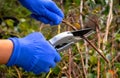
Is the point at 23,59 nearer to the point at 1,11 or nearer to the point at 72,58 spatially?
the point at 72,58

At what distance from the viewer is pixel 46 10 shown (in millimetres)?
1844

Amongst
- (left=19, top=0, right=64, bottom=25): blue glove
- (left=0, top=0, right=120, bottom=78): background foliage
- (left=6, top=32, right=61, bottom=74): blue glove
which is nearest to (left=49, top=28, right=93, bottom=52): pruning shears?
(left=6, top=32, right=61, bottom=74): blue glove

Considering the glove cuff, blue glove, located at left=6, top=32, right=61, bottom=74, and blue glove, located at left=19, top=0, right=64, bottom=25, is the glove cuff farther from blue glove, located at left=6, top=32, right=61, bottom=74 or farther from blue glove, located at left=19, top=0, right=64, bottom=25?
blue glove, located at left=19, top=0, right=64, bottom=25

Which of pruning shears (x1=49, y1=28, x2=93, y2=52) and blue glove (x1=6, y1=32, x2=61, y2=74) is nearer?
blue glove (x1=6, y1=32, x2=61, y2=74)

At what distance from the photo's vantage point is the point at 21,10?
11.4 ft

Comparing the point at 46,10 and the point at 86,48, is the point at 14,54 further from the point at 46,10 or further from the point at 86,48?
the point at 86,48

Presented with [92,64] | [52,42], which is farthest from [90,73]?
[52,42]

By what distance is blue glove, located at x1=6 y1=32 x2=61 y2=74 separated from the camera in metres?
1.56

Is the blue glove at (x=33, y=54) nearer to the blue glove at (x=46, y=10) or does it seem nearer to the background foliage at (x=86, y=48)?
the blue glove at (x=46, y=10)

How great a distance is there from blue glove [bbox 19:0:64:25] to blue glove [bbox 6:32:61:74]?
0.68 feet

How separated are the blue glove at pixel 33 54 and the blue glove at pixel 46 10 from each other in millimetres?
206

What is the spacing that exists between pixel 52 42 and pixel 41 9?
24 centimetres

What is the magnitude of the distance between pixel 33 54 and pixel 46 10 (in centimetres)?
34

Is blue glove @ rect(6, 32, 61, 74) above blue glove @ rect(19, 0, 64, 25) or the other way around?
the other way around
